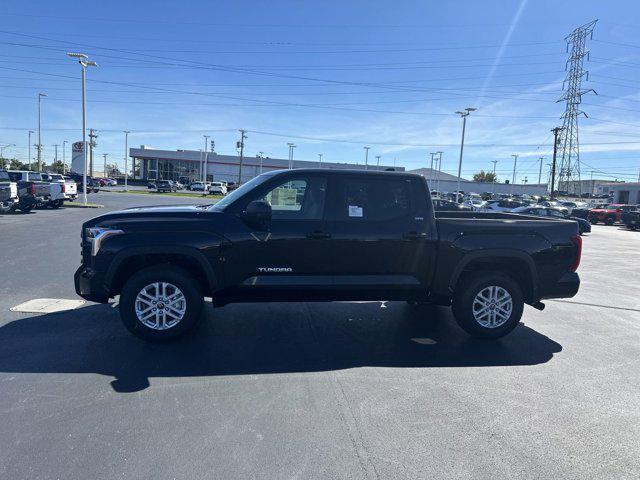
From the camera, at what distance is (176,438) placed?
331 cm

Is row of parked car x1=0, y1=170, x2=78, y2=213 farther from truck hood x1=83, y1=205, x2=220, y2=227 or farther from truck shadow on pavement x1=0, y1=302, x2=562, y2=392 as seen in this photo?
truck hood x1=83, y1=205, x2=220, y2=227

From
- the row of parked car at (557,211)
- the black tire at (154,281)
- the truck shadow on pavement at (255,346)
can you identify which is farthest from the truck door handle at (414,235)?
the row of parked car at (557,211)

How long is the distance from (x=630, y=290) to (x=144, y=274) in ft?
30.4

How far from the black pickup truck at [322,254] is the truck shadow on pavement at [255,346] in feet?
1.15

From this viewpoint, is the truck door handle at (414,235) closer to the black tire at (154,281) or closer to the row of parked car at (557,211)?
the black tire at (154,281)

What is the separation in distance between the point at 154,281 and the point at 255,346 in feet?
4.31

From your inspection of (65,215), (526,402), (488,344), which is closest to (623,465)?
(526,402)

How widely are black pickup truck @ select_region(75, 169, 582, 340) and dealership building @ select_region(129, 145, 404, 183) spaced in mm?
84553

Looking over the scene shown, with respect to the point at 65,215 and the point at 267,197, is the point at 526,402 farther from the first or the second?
the point at 65,215

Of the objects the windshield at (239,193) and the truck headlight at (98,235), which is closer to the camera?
the truck headlight at (98,235)

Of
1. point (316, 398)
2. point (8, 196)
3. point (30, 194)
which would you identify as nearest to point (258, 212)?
point (316, 398)

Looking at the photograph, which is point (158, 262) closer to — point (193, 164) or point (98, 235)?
point (98, 235)

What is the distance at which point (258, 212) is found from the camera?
4898 mm

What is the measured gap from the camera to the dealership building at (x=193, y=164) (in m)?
89.8
